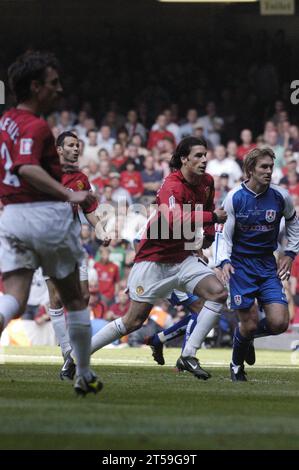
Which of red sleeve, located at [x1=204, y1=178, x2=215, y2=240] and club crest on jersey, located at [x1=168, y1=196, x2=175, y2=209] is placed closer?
club crest on jersey, located at [x1=168, y1=196, x2=175, y2=209]

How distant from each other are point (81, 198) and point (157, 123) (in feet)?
60.6

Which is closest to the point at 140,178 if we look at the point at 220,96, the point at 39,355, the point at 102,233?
the point at 220,96

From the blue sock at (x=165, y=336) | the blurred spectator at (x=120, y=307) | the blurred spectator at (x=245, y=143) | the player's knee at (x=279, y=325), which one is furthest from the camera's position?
the blurred spectator at (x=245, y=143)

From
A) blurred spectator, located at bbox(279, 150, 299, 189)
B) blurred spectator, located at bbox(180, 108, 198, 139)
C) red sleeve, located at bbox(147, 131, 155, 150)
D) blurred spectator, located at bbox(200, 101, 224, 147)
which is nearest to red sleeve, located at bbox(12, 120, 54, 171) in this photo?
blurred spectator, located at bbox(279, 150, 299, 189)

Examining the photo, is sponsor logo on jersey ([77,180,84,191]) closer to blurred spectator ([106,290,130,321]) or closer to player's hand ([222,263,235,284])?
player's hand ([222,263,235,284])

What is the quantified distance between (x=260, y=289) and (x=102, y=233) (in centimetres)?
168

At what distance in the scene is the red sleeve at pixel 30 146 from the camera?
8125 mm

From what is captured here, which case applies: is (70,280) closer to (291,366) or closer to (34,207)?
(34,207)

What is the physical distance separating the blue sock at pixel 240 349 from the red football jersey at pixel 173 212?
3.17 feet

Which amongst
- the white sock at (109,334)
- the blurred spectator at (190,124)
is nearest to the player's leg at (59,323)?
the white sock at (109,334)

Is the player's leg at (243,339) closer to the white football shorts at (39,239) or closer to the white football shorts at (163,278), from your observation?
the white football shorts at (163,278)

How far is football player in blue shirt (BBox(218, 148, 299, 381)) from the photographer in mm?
11523

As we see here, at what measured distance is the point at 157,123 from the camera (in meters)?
26.5

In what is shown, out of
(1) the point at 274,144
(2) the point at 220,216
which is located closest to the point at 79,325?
(2) the point at 220,216
